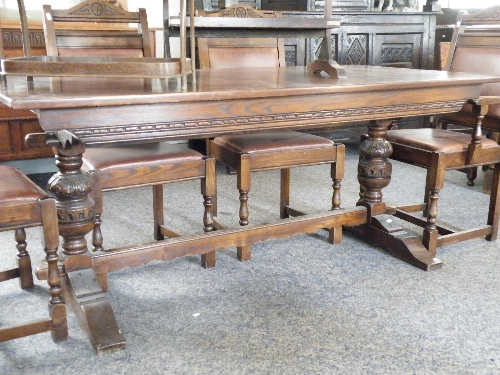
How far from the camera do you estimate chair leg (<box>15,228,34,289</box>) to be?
1.99 metres

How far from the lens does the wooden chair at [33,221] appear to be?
149cm

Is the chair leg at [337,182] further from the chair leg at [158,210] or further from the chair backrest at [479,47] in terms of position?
the chair backrest at [479,47]

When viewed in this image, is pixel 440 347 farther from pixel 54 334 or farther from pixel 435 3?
pixel 435 3

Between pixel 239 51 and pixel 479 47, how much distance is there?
1269 millimetres

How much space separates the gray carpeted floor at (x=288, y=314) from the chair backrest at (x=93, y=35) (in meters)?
0.88

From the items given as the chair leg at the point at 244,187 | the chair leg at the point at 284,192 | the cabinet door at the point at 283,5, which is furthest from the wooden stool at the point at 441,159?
the cabinet door at the point at 283,5

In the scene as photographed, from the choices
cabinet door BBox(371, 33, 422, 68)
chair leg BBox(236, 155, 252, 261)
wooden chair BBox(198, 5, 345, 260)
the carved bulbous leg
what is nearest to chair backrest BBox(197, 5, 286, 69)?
wooden chair BBox(198, 5, 345, 260)

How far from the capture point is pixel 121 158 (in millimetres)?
2021

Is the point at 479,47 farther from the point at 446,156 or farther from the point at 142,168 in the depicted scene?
the point at 142,168

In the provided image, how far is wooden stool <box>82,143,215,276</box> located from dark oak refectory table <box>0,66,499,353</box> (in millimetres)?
106

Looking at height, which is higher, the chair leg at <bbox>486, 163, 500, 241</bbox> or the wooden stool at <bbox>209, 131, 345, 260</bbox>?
the wooden stool at <bbox>209, 131, 345, 260</bbox>

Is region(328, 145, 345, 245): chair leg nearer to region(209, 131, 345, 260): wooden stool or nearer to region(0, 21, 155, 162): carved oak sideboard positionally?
region(209, 131, 345, 260): wooden stool

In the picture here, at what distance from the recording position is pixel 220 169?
160 inches

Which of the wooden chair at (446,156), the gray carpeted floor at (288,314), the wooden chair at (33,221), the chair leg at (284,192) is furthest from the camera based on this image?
the chair leg at (284,192)
